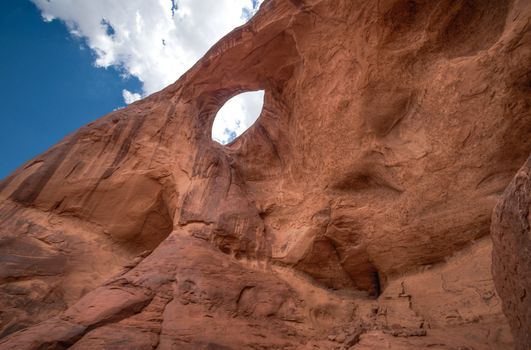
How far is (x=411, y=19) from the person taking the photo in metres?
6.03

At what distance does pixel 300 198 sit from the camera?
24.9ft

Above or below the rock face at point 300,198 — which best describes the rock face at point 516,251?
below

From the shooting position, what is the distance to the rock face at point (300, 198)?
15.9 feet

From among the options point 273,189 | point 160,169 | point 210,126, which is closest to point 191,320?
point 273,189

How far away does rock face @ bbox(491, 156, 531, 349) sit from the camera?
2186 mm

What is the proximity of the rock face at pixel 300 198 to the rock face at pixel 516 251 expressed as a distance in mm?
1688

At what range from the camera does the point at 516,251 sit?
2.30 meters

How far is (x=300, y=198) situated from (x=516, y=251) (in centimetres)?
536

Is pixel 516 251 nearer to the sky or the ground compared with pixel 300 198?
nearer to the ground

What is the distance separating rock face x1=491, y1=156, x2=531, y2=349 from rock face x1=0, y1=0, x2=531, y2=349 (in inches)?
66.4

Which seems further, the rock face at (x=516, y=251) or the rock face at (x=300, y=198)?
the rock face at (x=300, y=198)

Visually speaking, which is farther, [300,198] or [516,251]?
[300,198]

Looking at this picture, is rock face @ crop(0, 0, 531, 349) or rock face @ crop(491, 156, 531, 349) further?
rock face @ crop(0, 0, 531, 349)

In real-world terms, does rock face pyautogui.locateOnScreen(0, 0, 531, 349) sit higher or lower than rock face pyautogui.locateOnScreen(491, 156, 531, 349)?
higher
